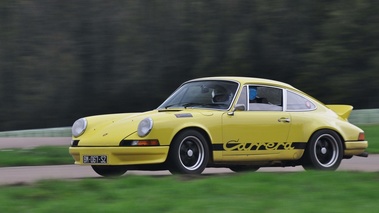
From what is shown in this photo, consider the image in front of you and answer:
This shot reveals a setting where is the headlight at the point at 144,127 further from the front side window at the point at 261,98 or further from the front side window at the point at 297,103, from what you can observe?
the front side window at the point at 297,103

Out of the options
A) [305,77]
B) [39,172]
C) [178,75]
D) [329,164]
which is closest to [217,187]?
[329,164]

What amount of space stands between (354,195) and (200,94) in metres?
3.60

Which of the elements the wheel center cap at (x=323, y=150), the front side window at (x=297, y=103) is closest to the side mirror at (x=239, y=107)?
the front side window at (x=297, y=103)

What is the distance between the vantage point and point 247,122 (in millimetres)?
11133

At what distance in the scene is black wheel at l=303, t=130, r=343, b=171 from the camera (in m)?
11.6

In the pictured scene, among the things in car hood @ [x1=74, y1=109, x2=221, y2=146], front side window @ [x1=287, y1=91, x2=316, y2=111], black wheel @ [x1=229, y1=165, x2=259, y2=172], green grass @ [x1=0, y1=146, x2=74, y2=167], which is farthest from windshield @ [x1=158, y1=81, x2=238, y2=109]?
green grass @ [x1=0, y1=146, x2=74, y2=167]

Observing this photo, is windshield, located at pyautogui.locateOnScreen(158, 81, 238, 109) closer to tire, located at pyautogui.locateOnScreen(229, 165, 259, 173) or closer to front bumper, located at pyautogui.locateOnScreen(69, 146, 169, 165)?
front bumper, located at pyautogui.locateOnScreen(69, 146, 169, 165)

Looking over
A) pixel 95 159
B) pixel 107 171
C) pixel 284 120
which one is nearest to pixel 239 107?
pixel 284 120

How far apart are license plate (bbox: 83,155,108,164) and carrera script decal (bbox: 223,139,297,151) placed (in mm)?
1553

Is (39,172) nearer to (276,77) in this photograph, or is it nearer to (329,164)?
(329,164)

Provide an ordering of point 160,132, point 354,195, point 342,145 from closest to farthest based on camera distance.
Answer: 1. point 354,195
2. point 160,132
3. point 342,145

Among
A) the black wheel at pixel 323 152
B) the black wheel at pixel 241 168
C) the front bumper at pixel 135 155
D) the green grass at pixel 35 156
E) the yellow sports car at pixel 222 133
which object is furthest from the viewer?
the green grass at pixel 35 156

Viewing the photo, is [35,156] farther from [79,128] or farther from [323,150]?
[323,150]

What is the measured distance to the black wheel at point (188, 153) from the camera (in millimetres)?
10430
